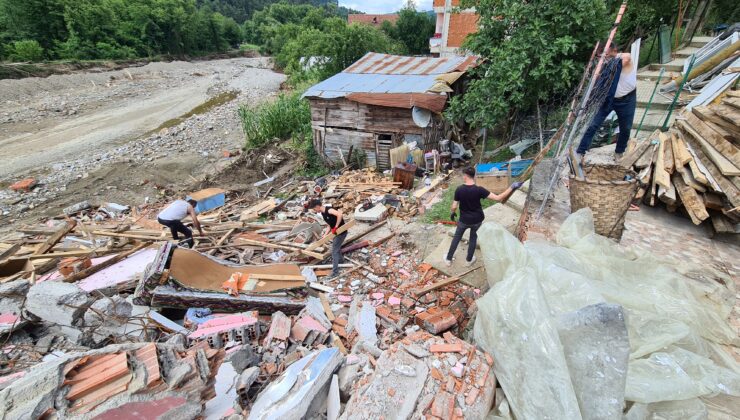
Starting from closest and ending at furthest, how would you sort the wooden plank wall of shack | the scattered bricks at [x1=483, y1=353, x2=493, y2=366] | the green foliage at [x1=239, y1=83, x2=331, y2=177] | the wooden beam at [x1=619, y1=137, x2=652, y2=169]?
the scattered bricks at [x1=483, y1=353, x2=493, y2=366] < the wooden beam at [x1=619, y1=137, x2=652, y2=169] < the wooden plank wall of shack < the green foliage at [x1=239, y1=83, x2=331, y2=177]

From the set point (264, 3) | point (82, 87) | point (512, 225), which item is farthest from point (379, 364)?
point (264, 3)

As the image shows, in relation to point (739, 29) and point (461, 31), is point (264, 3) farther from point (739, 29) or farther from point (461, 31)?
point (739, 29)

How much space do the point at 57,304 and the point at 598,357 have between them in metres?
6.32

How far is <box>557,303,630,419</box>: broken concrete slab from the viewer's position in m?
2.49

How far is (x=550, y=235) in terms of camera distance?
16.4 ft

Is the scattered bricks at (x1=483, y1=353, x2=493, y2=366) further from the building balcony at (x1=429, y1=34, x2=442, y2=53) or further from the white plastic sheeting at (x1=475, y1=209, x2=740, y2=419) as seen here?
the building balcony at (x1=429, y1=34, x2=442, y2=53)

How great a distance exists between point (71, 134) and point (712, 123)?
27378 millimetres

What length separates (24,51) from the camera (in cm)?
2933

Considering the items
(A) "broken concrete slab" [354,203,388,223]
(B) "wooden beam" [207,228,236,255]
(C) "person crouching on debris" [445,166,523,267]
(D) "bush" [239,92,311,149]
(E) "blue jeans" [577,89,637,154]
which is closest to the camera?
(C) "person crouching on debris" [445,166,523,267]

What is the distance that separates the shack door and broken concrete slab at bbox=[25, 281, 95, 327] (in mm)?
10524

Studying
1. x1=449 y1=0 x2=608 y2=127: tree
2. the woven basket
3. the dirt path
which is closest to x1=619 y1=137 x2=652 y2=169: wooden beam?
the woven basket

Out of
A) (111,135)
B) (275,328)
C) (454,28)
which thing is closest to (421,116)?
(275,328)

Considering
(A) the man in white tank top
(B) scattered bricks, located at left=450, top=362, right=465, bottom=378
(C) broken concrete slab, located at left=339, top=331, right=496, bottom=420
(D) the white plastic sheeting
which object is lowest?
(C) broken concrete slab, located at left=339, top=331, right=496, bottom=420

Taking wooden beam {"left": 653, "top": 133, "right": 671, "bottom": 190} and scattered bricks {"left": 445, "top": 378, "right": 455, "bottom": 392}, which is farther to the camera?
wooden beam {"left": 653, "top": 133, "right": 671, "bottom": 190}
